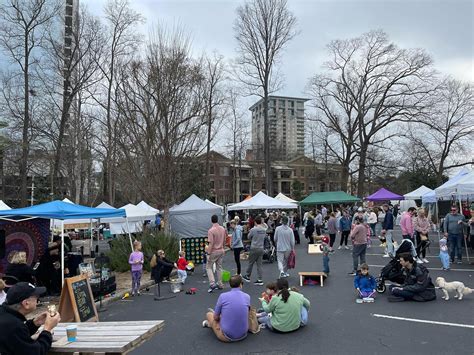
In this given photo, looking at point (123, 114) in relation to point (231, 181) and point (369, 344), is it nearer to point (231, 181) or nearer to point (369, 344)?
point (369, 344)

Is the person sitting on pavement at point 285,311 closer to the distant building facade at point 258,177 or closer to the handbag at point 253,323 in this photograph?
the handbag at point 253,323

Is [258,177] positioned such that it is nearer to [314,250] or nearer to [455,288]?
[314,250]

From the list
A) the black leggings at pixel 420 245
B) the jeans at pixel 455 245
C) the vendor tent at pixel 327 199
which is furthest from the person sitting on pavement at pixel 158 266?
the vendor tent at pixel 327 199

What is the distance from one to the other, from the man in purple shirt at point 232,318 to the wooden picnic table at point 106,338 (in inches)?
76.5

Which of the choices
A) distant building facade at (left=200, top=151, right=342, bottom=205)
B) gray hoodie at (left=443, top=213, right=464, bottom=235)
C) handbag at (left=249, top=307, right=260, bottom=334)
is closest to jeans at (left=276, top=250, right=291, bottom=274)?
handbag at (left=249, top=307, right=260, bottom=334)

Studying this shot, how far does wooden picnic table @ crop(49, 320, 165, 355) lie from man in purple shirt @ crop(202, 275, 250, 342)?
1943 mm

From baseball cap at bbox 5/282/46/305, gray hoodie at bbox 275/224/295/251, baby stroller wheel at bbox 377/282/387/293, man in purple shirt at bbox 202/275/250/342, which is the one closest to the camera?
baseball cap at bbox 5/282/46/305

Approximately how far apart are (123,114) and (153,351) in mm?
11285

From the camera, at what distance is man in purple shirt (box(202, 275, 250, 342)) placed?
244 inches

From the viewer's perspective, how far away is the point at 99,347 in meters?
3.82

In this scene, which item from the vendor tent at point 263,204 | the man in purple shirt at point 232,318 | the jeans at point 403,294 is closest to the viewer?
the man in purple shirt at point 232,318

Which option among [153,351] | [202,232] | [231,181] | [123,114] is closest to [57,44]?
[123,114]

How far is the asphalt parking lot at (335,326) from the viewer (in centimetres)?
578

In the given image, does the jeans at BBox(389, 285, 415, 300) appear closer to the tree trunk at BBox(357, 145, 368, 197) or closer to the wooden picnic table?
the wooden picnic table
